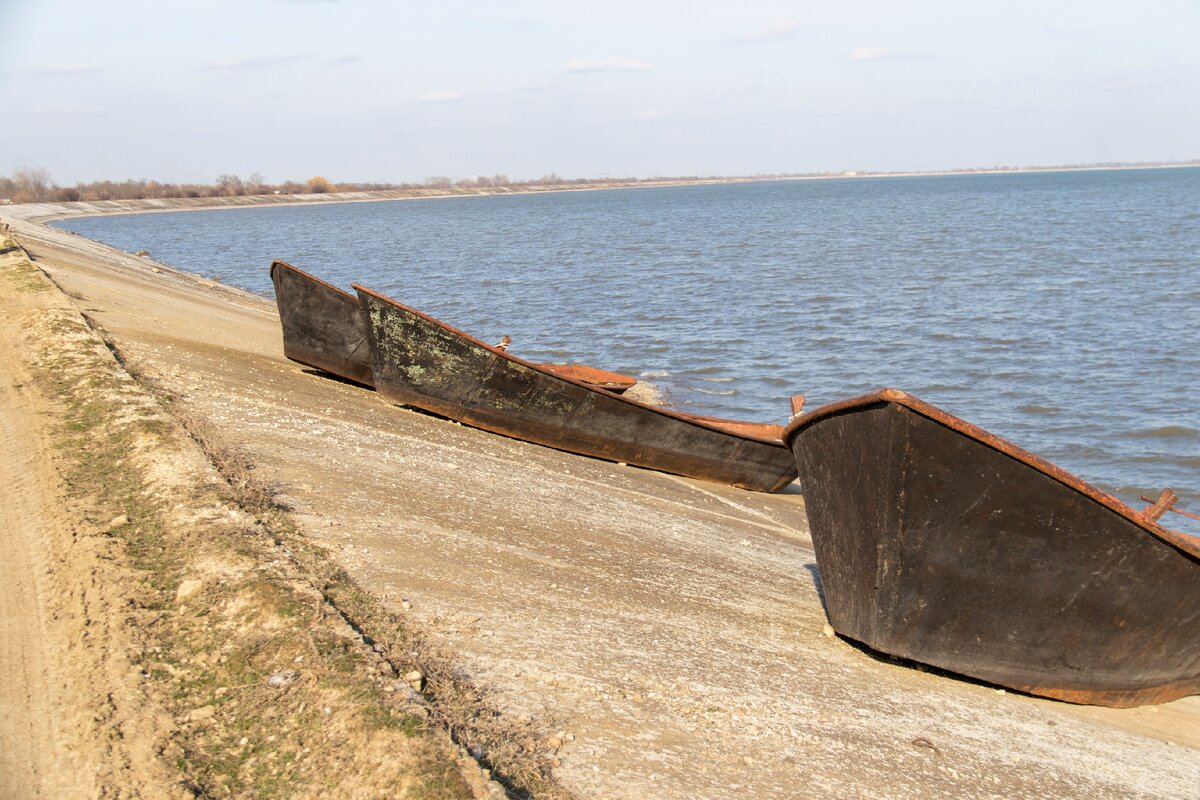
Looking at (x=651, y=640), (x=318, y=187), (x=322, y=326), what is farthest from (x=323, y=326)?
(x=318, y=187)

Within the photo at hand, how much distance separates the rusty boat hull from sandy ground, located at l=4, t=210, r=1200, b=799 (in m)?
2.20

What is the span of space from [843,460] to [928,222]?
210ft

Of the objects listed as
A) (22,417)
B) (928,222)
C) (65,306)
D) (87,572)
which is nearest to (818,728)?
(87,572)

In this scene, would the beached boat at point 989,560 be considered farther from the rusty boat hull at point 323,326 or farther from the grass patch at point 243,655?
the rusty boat hull at point 323,326

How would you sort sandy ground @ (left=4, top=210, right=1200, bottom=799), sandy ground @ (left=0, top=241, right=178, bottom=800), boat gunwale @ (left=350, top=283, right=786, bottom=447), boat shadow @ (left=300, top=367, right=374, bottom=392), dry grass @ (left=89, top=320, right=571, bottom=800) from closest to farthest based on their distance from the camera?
1. sandy ground @ (left=0, top=241, right=178, bottom=800)
2. dry grass @ (left=89, top=320, right=571, bottom=800)
3. sandy ground @ (left=4, top=210, right=1200, bottom=799)
4. boat gunwale @ (left=350, top=283, right=786, bottom=447)
5. boat shadow @ (left=300, top=367, right=374, bottom=392)

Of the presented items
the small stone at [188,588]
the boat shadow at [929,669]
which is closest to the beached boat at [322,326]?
the boat shadow at [929,669]

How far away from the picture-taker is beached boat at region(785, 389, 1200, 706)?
16.5 ft

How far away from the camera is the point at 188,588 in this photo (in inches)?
191

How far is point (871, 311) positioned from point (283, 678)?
984 inches

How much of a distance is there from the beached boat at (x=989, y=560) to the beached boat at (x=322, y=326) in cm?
638

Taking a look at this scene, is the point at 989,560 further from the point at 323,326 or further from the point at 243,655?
the point at 323,326

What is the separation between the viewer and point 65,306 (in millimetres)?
11133

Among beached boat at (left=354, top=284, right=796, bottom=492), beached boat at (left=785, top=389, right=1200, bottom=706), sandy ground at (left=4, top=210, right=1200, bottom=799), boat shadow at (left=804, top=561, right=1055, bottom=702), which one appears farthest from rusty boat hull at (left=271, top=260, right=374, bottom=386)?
boat shadow at (left=804, top=561, right=1055, bottom=702)

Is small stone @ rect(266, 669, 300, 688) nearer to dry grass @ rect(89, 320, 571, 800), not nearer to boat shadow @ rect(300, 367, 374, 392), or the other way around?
dry grass @ rect(89, 320, 571, 800)
